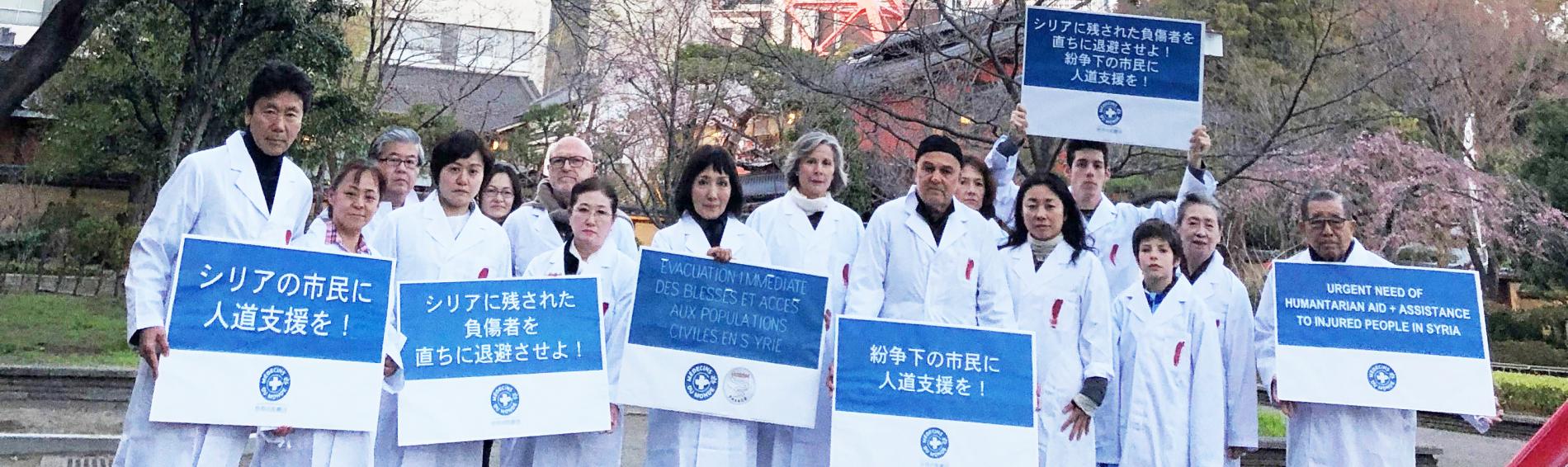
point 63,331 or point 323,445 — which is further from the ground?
point 63,331

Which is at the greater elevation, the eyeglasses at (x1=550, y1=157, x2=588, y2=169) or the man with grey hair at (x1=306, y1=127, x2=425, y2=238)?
the eyeglasses at (x1=550, y1=157, x2=588, y2=169)

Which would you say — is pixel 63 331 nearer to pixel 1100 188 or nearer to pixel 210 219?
pixel 210 219

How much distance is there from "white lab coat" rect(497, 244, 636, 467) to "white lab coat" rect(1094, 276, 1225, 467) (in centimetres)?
211

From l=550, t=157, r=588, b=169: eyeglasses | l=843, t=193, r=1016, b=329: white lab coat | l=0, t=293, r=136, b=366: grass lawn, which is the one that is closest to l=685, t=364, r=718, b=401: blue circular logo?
l=843, t=193, r=1016, b=329: white lab coat

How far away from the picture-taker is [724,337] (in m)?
5.14

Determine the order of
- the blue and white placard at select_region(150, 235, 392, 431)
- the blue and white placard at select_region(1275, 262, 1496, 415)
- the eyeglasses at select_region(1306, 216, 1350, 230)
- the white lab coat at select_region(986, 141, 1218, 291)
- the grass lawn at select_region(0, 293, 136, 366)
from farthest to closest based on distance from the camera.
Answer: the grass lawn at select_region(0, 293, 136, 366)
the white lab coat at select_region(986, 141, 1218, 291)
the eyeglasses at select_region(1306, 216, 1350, 230)
the blue and white placard at select_region(1275, 262, 1496, 415)
the blue and white placard at select_region(150, 235, 392, 431)

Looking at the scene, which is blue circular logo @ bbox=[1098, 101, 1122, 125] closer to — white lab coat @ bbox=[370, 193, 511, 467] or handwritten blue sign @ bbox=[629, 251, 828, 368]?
handwritten blue sign @ bbox=[629, 251, 828, 368]

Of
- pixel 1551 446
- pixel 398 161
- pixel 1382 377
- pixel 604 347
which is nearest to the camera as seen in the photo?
pixel 1551 446

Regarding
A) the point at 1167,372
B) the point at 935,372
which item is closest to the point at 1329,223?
the point at 1167,372

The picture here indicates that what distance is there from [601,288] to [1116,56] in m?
3.05

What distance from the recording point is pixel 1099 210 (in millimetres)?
6293

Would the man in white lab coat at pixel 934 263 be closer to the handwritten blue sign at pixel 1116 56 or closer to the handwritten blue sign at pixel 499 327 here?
the handwritten blue sign at pixel 499 327

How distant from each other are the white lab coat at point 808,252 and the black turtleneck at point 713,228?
11.9 inches

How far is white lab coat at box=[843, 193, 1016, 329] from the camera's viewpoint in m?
5.33
